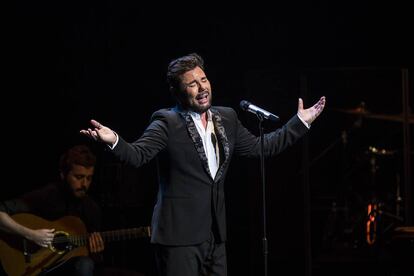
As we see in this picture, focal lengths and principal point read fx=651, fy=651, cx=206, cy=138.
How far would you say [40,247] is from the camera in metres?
4.57

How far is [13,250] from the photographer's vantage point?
453 centimetres

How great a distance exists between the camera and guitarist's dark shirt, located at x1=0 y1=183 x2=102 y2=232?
15.0 ft

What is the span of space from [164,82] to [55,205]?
159cm

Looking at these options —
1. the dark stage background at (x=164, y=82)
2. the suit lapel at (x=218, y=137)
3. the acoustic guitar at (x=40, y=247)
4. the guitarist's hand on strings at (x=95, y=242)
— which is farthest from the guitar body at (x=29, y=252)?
the suit lapel at (x=218, y=137)

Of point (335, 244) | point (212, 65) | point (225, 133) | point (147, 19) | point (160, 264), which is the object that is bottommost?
point (335, 244)

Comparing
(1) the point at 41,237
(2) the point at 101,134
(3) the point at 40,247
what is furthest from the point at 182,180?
(3) the point at 40,247

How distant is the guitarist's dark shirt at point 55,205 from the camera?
4.57m

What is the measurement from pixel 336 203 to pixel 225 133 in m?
4.87

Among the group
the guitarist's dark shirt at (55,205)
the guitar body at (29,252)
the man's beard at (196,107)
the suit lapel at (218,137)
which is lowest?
the guitar body at (29,252)

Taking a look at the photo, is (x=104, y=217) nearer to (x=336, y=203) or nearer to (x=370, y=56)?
(x=370, y=56)

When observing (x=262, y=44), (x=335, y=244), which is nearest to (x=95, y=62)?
(x=262, y=44)

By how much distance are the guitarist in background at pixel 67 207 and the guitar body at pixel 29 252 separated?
0.18 ft

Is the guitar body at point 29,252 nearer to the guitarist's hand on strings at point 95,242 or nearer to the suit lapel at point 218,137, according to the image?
the guitarist's hand on strings at point 95,242

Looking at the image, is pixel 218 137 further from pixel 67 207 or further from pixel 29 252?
pixel 29 252
